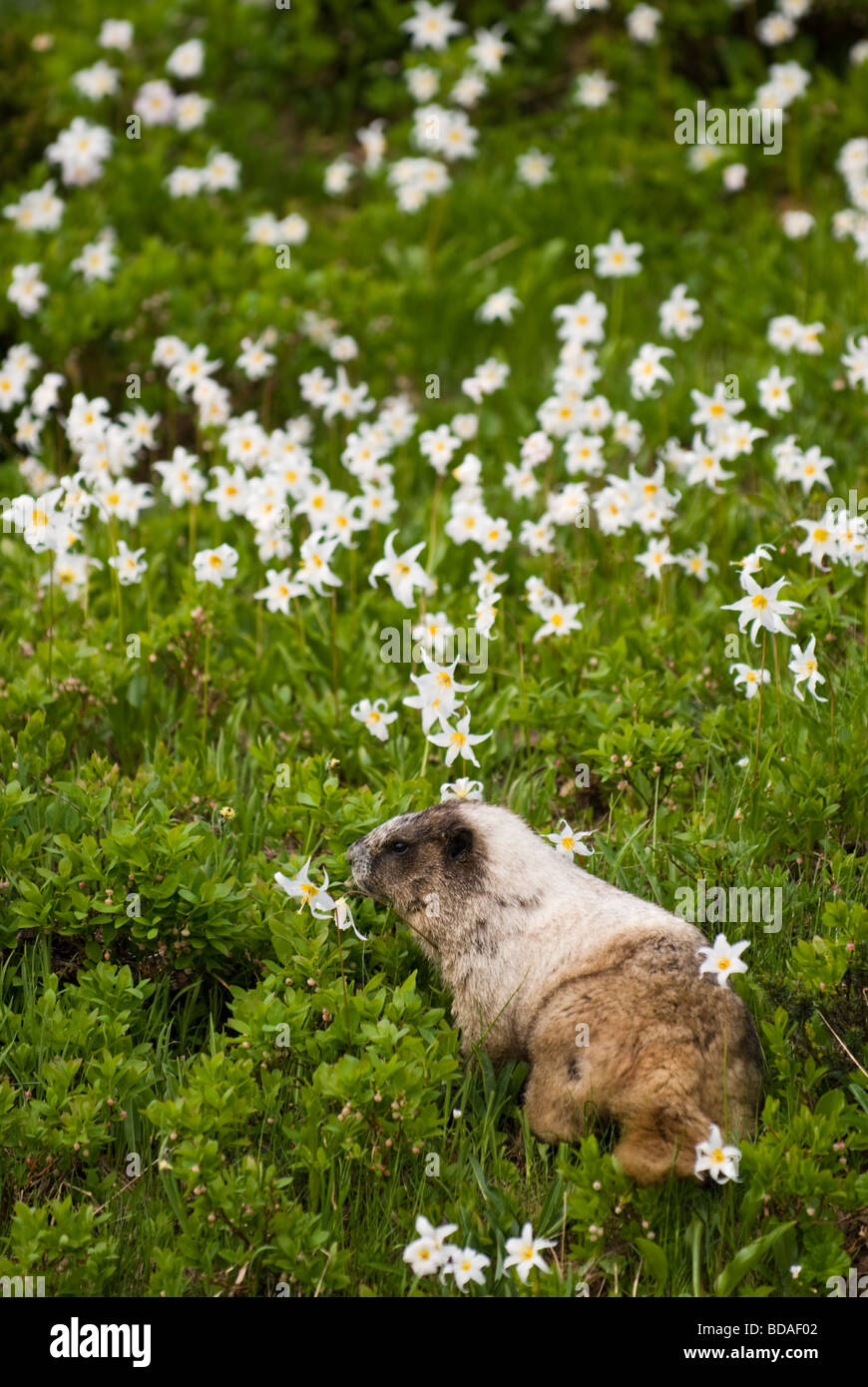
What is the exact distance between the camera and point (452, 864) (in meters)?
4.82

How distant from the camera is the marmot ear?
482 cm

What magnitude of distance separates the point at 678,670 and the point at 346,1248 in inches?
120

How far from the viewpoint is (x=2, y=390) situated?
8070 millimetres

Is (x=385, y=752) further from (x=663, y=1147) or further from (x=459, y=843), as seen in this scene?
(x=663, y=1147)

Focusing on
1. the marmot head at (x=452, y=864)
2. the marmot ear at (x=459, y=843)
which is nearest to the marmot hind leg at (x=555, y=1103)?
the marmot head at (x=452, y=864)

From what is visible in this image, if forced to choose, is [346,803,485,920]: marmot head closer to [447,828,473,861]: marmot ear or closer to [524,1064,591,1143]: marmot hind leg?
[447,828,473,861]: marmot ear

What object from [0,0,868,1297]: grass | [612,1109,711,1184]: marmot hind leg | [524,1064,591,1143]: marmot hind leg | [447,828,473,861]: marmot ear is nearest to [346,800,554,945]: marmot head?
[447,828,473,861]: marmot ear

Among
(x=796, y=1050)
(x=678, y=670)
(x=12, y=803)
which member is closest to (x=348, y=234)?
(x=678, y=670)

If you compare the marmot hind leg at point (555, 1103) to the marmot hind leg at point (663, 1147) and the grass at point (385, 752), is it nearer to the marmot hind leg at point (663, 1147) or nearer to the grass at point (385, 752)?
the grass at point (385, 752)

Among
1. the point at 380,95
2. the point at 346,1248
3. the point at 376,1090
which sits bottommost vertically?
the point at 346,1248

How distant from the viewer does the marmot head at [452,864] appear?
4738mm

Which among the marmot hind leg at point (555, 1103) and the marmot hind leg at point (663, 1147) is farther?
the marmot hind leg at point (555, 1103)

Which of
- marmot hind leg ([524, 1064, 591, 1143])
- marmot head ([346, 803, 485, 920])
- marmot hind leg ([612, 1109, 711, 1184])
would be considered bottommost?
marmot hind leg ([524, 1064, 591, 1143])

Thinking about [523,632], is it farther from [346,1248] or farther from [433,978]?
[346,1248]
